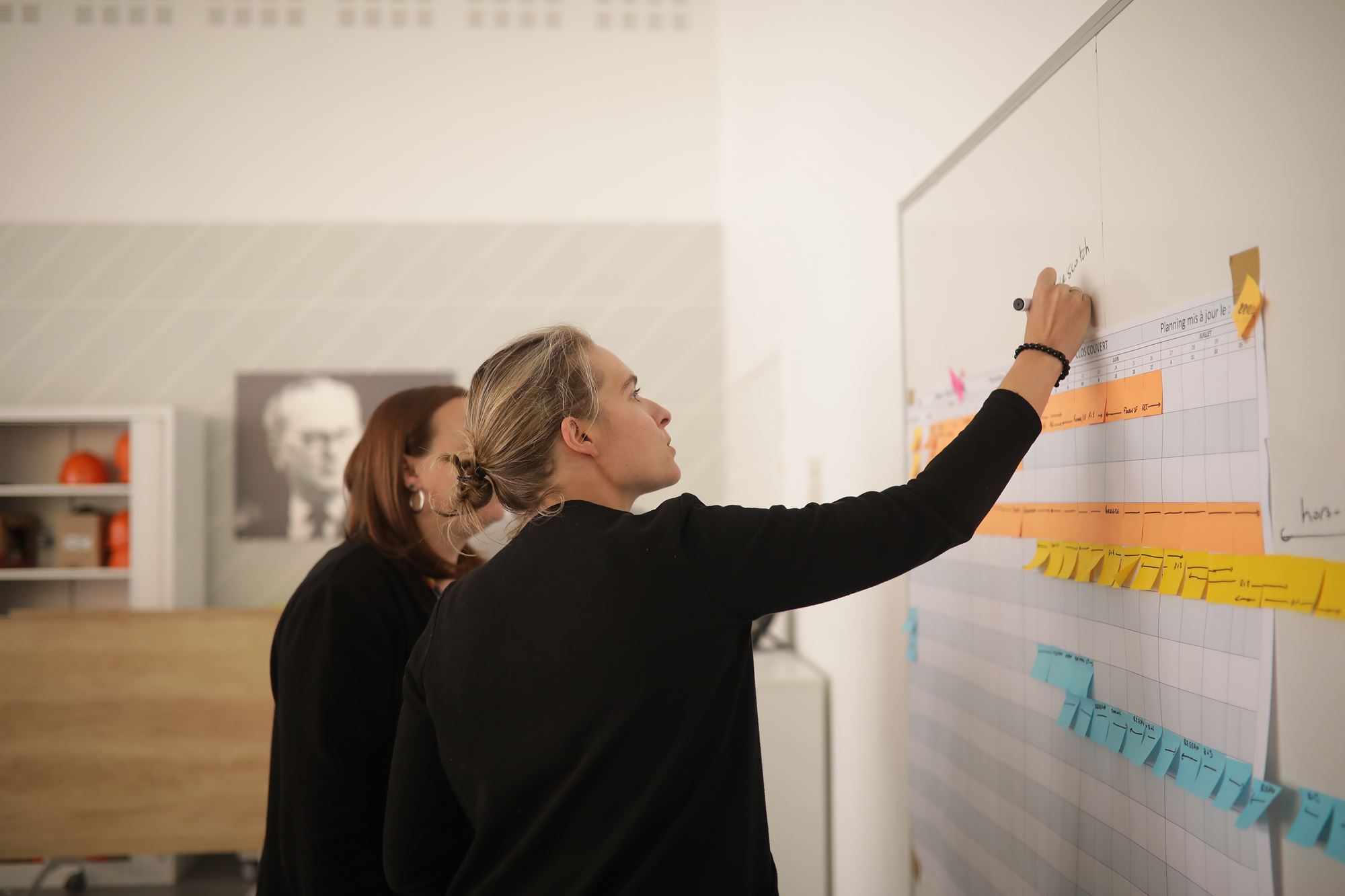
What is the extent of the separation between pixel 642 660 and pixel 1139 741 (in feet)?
1.77

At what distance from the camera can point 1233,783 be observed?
81 centimetres

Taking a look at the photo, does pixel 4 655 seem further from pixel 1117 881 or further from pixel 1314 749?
pixel 1314 749

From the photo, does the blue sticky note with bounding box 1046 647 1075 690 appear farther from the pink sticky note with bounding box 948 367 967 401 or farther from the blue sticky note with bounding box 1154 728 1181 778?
the pink sticky note with bounding box 948 367 967 401

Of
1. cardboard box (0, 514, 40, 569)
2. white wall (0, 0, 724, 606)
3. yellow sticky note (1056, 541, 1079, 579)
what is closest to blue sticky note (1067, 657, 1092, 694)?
yellow sticky note (1056, 541, 1079, 579)

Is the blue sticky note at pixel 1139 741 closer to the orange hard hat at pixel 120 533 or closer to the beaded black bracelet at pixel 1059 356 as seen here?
the beaded black bracelet at pixel 1059 356

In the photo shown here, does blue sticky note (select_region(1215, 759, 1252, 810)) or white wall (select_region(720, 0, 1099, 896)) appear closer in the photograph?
blue sticky note (select_region(1215, 759, 1252, 810))

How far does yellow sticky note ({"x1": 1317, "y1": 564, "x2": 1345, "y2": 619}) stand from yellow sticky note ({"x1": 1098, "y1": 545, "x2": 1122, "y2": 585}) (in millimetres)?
276

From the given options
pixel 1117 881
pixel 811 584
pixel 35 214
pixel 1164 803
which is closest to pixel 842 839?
pixel 1117 881

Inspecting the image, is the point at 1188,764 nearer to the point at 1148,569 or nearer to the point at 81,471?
the point at 1148,569

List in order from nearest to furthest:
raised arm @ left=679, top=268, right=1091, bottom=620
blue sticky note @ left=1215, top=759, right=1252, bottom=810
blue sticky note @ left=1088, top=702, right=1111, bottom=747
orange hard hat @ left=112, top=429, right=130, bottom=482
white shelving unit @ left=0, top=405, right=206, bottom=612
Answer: blue sticky note @ left=1215, top=759, right=1252, bottom=810, raised arm @ left=679, top=268, right=1091, bottom=620, blue sticky note @ left=1088, top=702, right=1111, bottom=747, white shelving unit @ left=0, top=405, right=206, bottom=612, orange hard hat @ left=112, top=429, right=130, bottom=482

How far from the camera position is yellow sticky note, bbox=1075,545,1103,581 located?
103 cm

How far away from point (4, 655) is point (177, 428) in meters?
1.03

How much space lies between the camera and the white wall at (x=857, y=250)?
1.42m

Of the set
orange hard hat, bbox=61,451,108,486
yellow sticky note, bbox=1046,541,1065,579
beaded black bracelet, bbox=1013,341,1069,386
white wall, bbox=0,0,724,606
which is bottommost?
yellow sticky note, bbox=1046,541,1065,579
